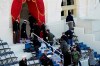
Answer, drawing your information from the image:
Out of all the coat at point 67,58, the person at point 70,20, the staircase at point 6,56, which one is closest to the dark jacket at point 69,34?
the person at point 70,20

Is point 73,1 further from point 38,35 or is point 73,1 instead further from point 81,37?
point 38,35

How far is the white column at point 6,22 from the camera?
24719 mm

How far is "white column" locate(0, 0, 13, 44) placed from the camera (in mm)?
24719

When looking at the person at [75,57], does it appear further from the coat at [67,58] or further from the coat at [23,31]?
the coat at [23,31]

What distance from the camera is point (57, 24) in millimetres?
28156

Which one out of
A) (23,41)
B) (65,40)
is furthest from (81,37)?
(23,41)

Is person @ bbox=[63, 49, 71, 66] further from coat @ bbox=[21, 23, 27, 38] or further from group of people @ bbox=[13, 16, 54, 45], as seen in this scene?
coat @ bbox=[21, 23, 27, 38]

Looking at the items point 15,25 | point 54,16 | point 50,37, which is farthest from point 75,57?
point 54,16

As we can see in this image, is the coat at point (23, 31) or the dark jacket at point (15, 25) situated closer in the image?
the dark jacket at point (15, 25)

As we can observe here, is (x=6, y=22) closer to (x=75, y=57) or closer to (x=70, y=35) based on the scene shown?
(x=75, y=57)

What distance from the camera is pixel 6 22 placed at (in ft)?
Result: 81.7

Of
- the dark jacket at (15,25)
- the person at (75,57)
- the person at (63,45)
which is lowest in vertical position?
the person at (75,57)

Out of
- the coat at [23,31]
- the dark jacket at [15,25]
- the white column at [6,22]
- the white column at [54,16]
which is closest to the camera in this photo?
the white column at [6,22]

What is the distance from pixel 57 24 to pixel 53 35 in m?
1.78
